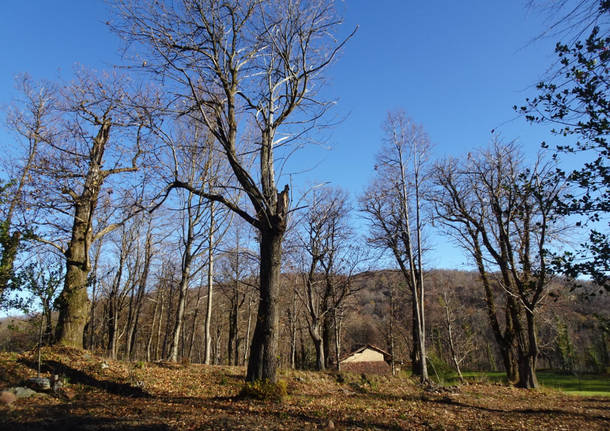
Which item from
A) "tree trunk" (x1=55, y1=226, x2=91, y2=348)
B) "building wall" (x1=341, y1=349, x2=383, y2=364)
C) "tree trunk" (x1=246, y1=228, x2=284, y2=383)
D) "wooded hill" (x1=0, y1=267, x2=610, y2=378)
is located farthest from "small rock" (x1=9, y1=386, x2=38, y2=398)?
"building wall" (x1=341, y1=349, x2=383, y2=364)

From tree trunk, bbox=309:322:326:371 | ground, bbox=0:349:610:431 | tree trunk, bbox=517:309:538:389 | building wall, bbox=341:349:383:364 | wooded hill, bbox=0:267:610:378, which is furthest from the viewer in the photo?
building wall, bbox=341:349:383:364

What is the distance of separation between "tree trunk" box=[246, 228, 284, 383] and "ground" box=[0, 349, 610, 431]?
0.54m

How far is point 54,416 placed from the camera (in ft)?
15.6

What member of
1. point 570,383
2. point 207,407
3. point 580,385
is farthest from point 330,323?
point 570,383

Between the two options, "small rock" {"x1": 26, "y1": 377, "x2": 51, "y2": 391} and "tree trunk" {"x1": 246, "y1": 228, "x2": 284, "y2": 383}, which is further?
"small rock" {"x1": 26, "y1": 377, "x2": 51, "y2": 391}

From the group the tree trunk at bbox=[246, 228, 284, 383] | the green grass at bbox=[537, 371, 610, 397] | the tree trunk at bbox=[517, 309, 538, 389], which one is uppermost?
the tree trunk at bbox=[246, 228, 284, 383]

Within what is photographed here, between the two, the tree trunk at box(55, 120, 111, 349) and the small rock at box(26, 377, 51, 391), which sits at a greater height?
the tree trunk at box(55, 120, 111, 349)

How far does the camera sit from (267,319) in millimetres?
6309

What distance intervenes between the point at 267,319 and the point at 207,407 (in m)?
1.73

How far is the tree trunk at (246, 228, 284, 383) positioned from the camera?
610 centimetres

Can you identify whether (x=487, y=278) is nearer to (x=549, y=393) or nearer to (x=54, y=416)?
(x=549, y=393)

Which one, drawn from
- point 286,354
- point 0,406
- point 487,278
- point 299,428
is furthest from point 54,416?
point 286,354

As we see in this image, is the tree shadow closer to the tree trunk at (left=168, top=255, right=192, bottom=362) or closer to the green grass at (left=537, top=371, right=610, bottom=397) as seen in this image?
the tree trunk at (left=168, top=255, right=192, bottom=362)

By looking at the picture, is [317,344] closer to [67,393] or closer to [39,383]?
[67,393]
